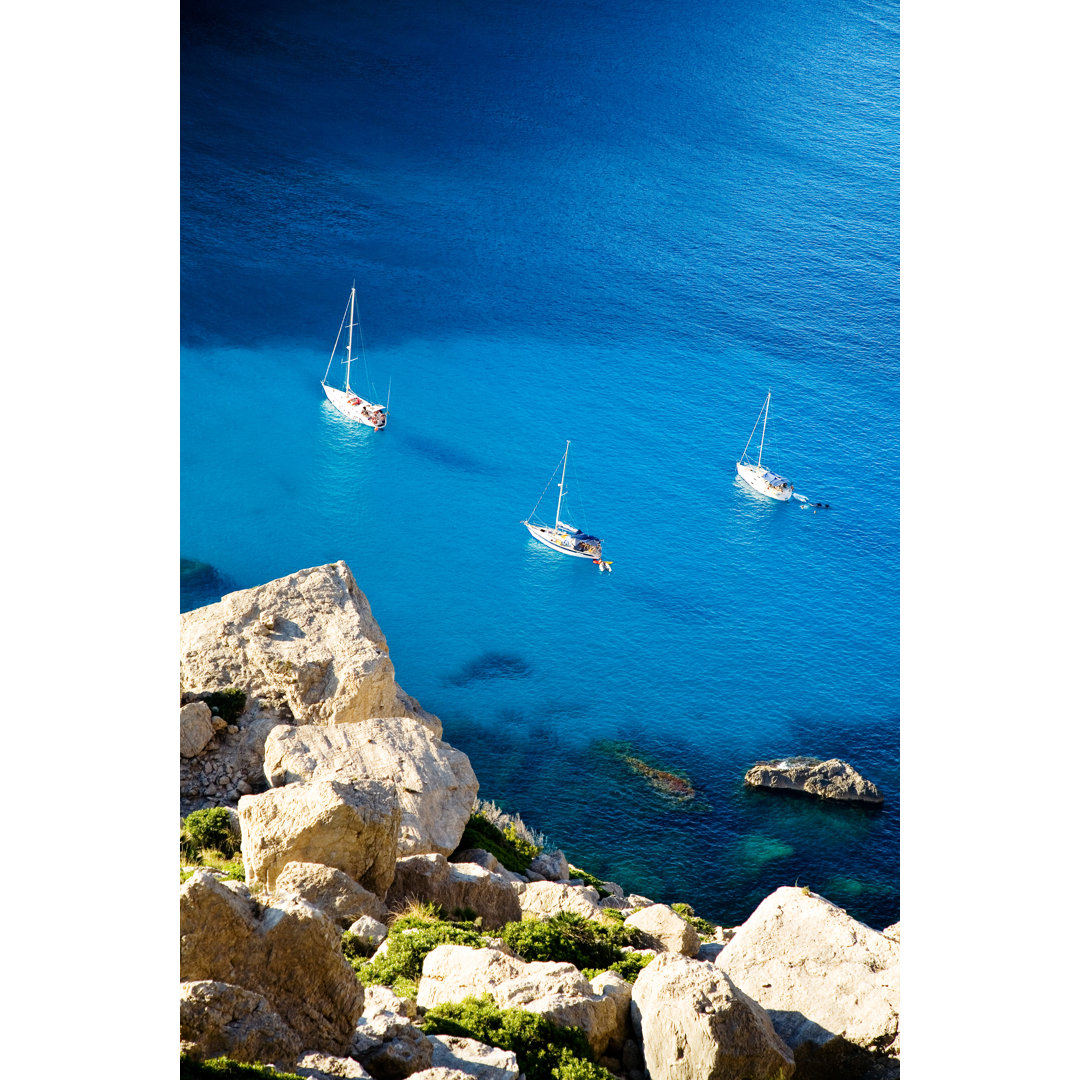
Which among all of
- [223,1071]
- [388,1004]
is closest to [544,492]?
[388,1004]

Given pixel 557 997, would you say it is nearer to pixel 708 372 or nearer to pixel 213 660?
pixel 213 660

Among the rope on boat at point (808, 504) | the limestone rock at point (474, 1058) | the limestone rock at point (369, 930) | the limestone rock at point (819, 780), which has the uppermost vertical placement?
the limestone rock at point (474, 1058)

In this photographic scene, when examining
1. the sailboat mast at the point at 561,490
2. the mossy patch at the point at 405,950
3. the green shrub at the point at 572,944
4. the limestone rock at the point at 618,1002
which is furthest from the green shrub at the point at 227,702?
the sailboat mast at the point at 561,490

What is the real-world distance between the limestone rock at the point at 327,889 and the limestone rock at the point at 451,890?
4.52 ft

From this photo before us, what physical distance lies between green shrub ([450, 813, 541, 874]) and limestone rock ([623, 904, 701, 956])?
3.28m

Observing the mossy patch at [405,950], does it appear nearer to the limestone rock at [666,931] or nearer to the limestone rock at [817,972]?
the limestone rock at [666,931]

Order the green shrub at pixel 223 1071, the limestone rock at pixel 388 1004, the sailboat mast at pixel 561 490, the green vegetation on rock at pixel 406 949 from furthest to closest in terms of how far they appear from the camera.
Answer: the sailboat mast at pixel 561 490
the green vegetation on rock at pixel 406 949
the limestone rock at pixel 388 1004
the green shrub at pixel 223 1071

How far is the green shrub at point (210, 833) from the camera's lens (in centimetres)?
1506

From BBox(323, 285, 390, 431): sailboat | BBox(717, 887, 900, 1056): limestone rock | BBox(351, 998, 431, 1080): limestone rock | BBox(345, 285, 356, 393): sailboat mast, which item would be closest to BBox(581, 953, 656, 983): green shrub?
BBox(717, 887, 900, 1056): limestone rock

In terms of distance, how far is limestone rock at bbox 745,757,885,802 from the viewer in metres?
43.5

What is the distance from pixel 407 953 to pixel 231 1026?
4.08 meters

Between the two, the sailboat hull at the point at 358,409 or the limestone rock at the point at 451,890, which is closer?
the limestone rock at the point at 451,890

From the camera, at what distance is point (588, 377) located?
67438mm
